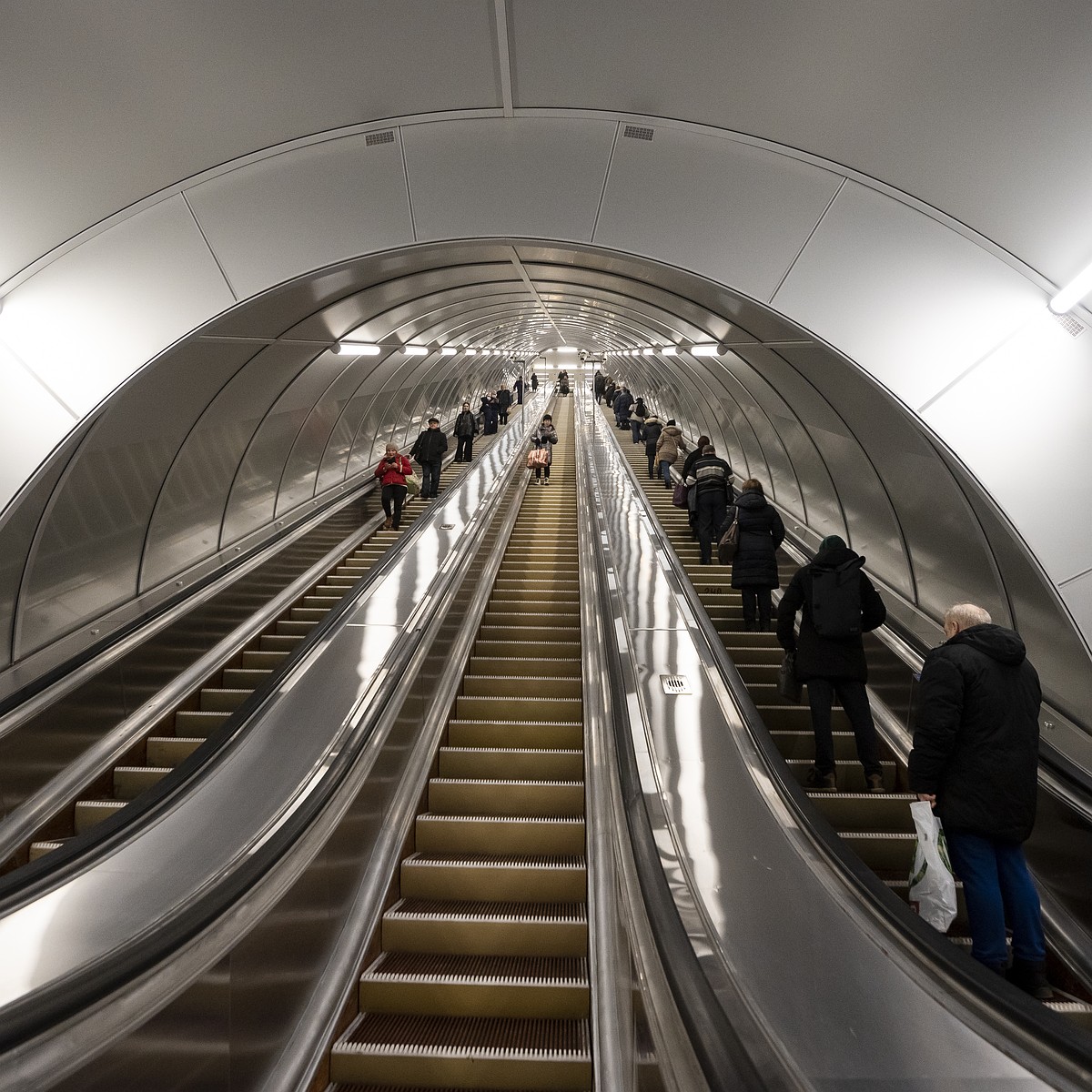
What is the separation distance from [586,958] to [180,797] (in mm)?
2020

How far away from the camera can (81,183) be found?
5543 millimetres

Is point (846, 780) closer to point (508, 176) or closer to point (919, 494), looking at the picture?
point (919, 494)

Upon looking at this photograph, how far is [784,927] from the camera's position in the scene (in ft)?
9.99

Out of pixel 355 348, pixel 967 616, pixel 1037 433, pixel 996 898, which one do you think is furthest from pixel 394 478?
pixel 996 898

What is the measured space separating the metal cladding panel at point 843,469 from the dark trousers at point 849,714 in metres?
3.15

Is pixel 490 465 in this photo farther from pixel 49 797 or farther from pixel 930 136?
pixel 930 136

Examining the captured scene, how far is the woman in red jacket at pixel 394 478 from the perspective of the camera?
13461mm

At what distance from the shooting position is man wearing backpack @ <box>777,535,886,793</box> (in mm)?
5500

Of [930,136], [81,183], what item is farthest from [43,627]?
[930,136]

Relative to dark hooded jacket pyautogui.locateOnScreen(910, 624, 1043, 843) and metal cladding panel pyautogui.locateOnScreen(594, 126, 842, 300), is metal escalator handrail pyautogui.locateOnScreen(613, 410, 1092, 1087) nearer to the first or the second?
dark hooded jacket pyautogui.locateOnScreen(910, 624, 1043, 843)

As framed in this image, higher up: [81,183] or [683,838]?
[81,183]

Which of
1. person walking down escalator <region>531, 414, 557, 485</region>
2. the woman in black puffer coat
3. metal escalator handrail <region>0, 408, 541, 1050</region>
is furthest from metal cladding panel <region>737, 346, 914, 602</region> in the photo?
person walking down escalator <region>531, 414, 557, 485</region>

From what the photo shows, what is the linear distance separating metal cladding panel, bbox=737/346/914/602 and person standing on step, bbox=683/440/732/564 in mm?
1184

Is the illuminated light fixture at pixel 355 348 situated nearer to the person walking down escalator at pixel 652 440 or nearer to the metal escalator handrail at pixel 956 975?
the metal escalator handrail at pixel 956 975
